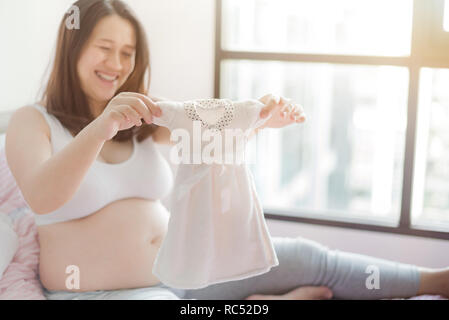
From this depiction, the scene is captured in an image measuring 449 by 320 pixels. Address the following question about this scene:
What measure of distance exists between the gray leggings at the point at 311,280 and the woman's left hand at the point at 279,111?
0.82ft

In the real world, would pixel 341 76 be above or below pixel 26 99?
above

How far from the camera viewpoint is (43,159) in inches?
31.2

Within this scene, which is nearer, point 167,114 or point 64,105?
point 167,114

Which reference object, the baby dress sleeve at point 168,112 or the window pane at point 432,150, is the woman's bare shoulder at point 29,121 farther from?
the window pane at point 432,150

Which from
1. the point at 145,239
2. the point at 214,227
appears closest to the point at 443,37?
the point at 214,227

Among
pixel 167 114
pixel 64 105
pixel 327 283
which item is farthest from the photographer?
pixel 327 283

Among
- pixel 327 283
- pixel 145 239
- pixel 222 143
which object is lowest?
pixel 327 283

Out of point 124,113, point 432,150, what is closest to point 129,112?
point 124,113

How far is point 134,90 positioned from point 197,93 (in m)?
0.12

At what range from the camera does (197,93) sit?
84 cm

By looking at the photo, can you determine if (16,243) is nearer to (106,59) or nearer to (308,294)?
(106,59)

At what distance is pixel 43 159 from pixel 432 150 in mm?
886

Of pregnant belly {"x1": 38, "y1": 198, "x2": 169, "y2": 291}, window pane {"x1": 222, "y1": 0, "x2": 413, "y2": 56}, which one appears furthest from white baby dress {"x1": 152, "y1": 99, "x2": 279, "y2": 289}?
window pane {"x1": 222, "y1": 0, "x2": 413, "y2": 56}

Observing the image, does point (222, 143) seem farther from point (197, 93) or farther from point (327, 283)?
point (327, 283)
